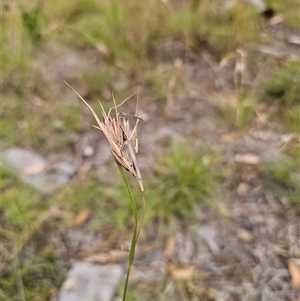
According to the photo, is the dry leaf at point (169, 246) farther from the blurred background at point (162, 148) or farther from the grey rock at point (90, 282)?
the grey rock at point (90, 282)

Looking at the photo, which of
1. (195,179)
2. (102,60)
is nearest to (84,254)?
(195,179)

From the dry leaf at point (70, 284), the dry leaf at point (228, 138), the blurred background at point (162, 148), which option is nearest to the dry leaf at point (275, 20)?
the blurred background at point (162, 148)

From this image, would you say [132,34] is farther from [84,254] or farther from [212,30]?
[84,254]

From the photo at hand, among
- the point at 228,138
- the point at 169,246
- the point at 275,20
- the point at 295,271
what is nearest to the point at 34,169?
the point at 169,246

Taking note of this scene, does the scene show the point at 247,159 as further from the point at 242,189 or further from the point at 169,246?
the point at 169,246

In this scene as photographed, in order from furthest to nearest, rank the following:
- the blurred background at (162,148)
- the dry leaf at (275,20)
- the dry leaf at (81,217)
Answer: the dry leaf at (275,20), the dry leaf at (81,217), the blurred background at (162,148)

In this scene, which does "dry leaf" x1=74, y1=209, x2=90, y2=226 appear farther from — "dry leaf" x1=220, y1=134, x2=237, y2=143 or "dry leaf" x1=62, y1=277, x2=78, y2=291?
"dry leaf" x1=220, y1=134, x2=237, y2=143
